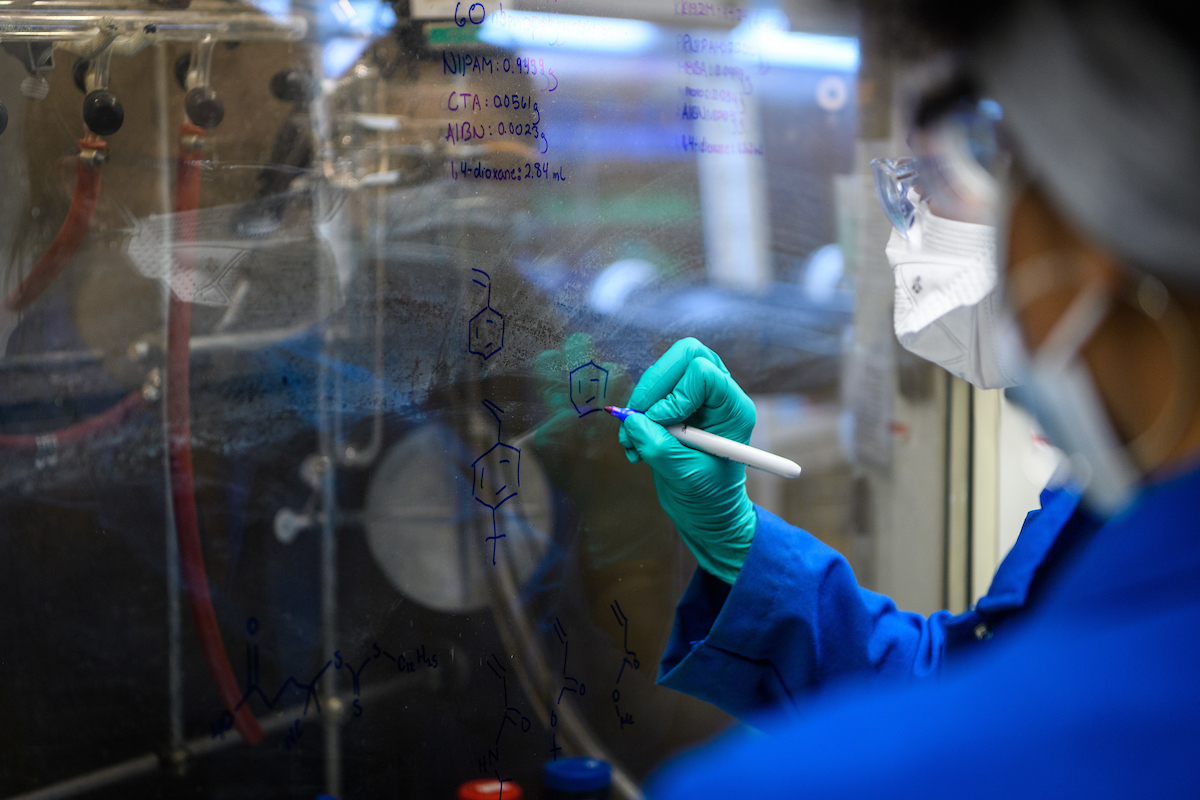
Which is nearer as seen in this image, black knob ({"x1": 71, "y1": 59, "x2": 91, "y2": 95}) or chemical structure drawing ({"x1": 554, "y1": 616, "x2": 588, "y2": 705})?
black knob ({"x1": 71, "y1": 59, "x2": 91, "y2": 95})

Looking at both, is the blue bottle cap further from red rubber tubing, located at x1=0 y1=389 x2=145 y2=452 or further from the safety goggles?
the safety goggles

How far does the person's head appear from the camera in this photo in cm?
34

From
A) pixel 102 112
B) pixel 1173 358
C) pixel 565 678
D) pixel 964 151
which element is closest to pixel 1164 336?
pixel 1173 358

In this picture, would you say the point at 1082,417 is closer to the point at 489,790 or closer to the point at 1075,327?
the point at 1075,327

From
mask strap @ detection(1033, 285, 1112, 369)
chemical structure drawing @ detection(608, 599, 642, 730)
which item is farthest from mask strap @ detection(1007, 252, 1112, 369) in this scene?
chemical structure drawing @ detection(608, 599, 642, 730)

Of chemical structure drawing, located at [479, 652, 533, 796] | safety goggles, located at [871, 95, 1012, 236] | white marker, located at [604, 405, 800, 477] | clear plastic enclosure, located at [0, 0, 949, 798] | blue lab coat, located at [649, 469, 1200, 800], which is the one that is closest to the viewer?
blue lab coat, located at [649, 469, 1200, 800]

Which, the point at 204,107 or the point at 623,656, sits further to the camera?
the point at 623,656

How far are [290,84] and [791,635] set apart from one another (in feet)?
2.65

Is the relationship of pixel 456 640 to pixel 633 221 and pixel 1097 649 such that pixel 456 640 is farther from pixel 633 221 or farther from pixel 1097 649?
pixel 1097 649

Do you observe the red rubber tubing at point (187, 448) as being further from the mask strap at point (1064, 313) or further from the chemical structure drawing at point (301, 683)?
the mask strap at point (1064, 313)

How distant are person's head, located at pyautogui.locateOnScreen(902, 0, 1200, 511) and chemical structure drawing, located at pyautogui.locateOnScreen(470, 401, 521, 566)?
2.32ft

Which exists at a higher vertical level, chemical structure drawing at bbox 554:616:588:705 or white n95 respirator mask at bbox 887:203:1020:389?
white n95 respirator mask at bbox 887:203:1020:389

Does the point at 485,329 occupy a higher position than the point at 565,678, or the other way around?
the point at 485,329

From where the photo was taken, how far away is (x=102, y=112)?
0.94m
